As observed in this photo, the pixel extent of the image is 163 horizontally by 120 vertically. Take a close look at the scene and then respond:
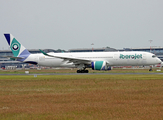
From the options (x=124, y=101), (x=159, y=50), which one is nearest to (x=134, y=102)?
(x=124, y=101)

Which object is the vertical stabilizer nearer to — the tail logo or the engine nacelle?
the tail logo

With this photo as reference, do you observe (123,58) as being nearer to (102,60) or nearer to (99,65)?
(102,60)

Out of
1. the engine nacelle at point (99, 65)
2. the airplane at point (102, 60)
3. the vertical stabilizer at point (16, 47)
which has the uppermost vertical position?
the vertical stabilizer at point (16, 47)

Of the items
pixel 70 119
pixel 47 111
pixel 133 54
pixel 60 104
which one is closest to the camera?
pixel 70 119

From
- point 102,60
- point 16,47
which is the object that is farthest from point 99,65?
point 16,47

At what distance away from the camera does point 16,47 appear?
2021 inches

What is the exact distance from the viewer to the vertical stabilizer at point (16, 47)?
168 ft

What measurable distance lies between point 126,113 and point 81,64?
118 feet

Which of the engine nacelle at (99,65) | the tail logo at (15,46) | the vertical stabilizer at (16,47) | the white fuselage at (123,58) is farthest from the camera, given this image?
the tail logo at (15,46)

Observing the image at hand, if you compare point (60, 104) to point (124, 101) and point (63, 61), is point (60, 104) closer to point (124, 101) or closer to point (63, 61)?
point (124, 101)

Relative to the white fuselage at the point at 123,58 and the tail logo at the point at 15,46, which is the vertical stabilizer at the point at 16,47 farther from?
the white fuselage at the point at 123,58

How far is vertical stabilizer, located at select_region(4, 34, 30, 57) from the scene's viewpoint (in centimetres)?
5119

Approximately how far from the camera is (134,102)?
13.0 m

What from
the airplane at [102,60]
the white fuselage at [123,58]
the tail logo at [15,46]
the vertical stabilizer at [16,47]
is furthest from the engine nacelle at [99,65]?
the tail logo at [15,46]
